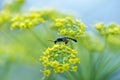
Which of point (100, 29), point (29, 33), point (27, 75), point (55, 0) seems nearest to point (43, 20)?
point (29, 33)

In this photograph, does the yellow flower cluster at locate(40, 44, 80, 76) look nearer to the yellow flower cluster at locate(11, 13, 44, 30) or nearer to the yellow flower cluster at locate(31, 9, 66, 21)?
the yellow flower cluster at locate(11, 13, 44, 30)

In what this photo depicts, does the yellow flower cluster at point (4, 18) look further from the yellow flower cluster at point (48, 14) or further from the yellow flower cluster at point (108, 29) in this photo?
the yellow flower cluster at point (108, 29)

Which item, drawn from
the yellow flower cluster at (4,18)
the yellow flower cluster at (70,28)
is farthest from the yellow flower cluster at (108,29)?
the yellow flower cluster at (4,18)

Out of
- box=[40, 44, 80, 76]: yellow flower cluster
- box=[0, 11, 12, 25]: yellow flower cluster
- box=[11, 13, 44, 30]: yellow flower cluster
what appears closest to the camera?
box=[40, 44, 80, 76]: yellow flower cluster

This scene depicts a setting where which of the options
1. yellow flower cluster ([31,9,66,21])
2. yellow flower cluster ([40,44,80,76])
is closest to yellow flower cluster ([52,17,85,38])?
yellow flower cluster ([40,44,80,76])

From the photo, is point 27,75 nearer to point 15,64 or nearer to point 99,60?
point 15,64
